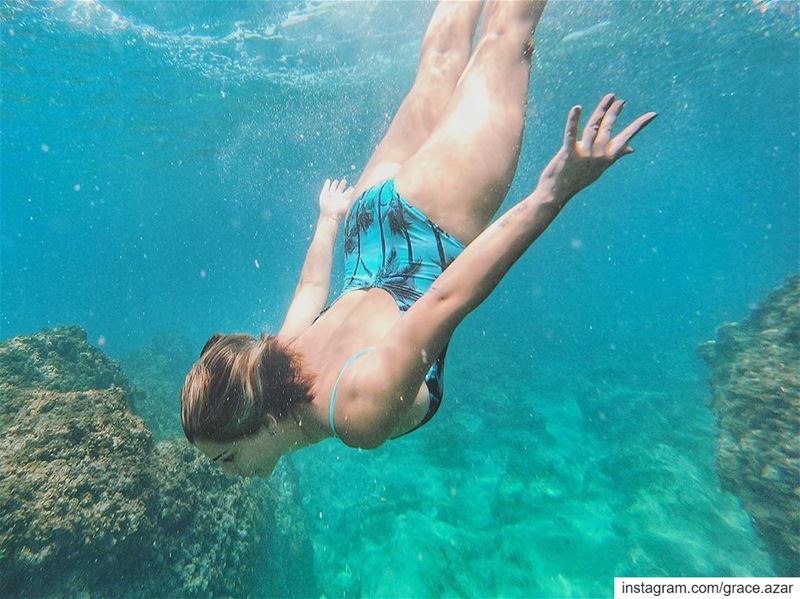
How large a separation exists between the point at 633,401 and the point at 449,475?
7.89 metres

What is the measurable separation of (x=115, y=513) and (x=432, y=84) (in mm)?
5261

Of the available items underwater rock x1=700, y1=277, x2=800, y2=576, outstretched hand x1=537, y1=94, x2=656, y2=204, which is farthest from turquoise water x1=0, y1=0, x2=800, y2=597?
outstretched hand x1=537, y1=94, x2=656, y2=204

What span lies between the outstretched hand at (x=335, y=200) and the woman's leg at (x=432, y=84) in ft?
2.43

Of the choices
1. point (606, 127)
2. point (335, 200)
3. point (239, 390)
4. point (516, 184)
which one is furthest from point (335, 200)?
point (516, 184)

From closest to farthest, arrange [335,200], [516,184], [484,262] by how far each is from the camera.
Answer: [484,262] → [335,200] → [516,184]

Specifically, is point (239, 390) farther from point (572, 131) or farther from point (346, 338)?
point (572, 131)

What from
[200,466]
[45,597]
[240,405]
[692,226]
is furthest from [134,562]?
[692,226]

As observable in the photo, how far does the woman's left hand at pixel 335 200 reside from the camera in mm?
4121

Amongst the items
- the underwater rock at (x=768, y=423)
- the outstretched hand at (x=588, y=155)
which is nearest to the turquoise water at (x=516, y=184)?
the underwater rock at (x=768, y=423)

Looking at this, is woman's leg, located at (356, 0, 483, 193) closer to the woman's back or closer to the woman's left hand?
the woman's left hand

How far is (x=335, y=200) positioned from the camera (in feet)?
13.9

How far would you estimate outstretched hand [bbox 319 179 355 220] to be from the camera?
4.12 m

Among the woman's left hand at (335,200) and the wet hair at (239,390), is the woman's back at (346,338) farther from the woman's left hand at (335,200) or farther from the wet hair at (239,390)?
the woman's left hand at (335,200)

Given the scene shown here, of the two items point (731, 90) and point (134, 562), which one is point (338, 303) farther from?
point (731, 90)
